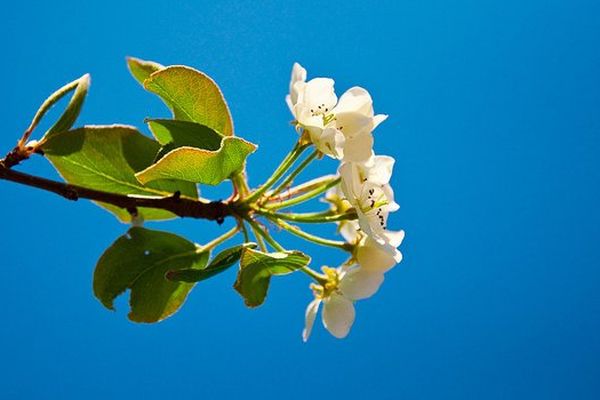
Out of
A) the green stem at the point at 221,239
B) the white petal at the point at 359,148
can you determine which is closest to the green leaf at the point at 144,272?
the green stem at the point at 221,239

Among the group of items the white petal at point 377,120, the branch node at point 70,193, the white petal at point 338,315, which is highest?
the white petal at point 377,120

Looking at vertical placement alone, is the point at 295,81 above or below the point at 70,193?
above

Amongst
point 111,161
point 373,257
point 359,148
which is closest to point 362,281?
point 373,257

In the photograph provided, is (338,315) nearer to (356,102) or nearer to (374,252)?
(374,252)

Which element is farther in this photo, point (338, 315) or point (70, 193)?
point (338, 315)

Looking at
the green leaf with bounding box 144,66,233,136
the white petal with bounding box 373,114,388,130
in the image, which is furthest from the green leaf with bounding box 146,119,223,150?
the white petal with bounding box 373,114,388,130

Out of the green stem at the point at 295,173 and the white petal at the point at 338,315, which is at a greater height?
the green stem at the point at 295,173

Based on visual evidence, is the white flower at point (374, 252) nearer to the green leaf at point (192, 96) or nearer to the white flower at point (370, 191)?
the white flower at point (370, 191)

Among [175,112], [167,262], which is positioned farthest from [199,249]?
[175,112]
